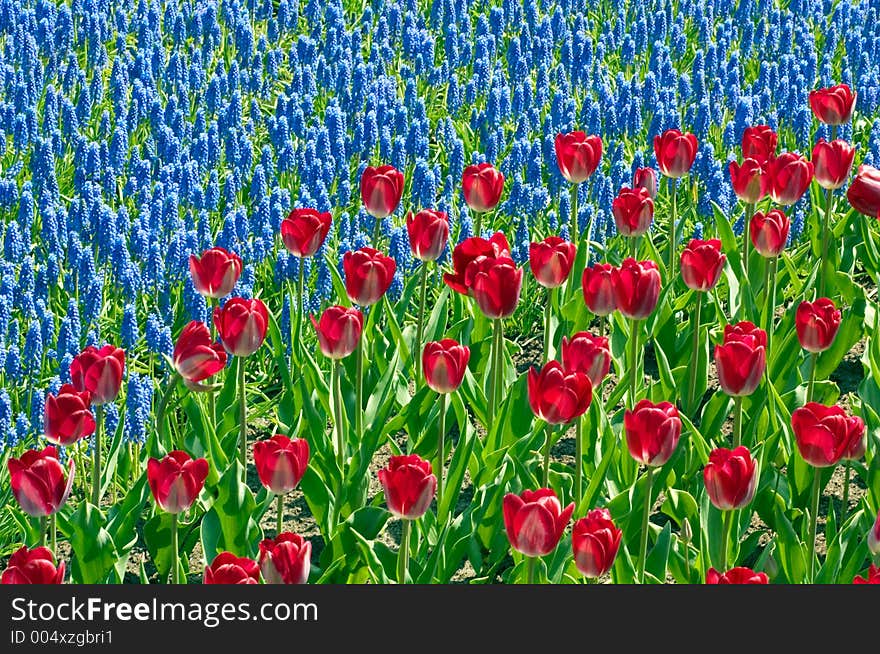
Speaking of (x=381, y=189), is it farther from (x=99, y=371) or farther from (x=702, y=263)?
(x=99, y=371)

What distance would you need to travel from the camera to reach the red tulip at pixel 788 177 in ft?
14.4

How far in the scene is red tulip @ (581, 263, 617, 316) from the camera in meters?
3.73

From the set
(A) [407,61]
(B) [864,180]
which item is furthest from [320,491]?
(A) [407,61]

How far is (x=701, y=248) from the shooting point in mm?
3967

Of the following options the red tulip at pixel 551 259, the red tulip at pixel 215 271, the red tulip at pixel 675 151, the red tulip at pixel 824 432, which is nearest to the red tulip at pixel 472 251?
the red tulip at pixel 551 259

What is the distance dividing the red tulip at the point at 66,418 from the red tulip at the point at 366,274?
2.68ft

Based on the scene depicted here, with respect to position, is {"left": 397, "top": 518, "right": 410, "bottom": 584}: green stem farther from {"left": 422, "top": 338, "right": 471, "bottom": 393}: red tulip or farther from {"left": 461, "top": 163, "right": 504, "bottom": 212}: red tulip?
{"left": 461, "top": 163, "right": 504, "bottom": 212}: red tulip

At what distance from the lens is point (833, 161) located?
444 centimetres

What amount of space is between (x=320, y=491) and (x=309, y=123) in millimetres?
3108

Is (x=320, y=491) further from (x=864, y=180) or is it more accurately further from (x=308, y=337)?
(x=864, y=180)

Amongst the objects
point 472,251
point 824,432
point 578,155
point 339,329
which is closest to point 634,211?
point 578,155

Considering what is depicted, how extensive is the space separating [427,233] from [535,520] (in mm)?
1382

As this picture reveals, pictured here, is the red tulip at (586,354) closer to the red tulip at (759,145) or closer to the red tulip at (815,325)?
the red tulip at (815,325)

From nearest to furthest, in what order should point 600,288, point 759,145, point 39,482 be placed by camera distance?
point 39,482, point 600,288, point 759,145
